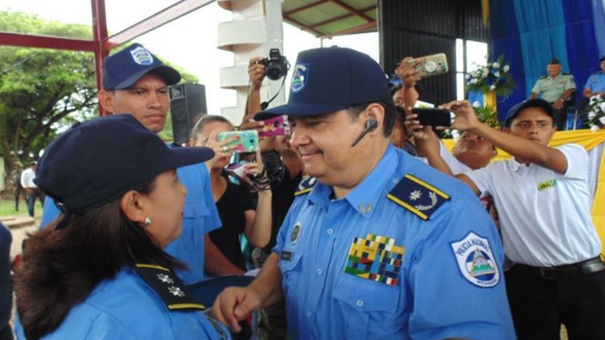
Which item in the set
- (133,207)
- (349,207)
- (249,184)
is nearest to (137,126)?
(133,207)

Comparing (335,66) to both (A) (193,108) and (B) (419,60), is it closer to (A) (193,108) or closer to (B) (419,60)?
(B) (419,60)

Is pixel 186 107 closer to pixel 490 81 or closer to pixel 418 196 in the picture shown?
pixel 418 196

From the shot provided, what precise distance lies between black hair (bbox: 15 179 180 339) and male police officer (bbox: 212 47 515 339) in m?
0.51

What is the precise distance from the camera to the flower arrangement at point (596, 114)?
4664 millimetres

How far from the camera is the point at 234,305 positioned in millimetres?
1523

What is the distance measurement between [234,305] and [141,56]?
1.28 m

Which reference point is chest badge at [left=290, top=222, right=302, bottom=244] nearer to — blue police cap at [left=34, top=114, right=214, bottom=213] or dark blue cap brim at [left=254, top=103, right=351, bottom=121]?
dark blue cap brim at [left=254, top=103, right=351, bottom=121]

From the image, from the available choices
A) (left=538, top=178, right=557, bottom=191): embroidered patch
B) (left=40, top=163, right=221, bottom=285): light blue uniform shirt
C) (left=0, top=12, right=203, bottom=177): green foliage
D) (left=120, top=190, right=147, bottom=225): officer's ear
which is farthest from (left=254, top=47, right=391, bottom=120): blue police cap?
(left=0, top=12, right=203, bottom=177): green foliage

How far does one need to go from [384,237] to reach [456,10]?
14.0 m

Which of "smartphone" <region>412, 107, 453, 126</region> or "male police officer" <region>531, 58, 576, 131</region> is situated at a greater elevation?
"male police officer" <region>531, 58, 576, 131</region>

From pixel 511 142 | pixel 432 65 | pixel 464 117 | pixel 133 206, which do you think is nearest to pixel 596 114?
pixel 432 65

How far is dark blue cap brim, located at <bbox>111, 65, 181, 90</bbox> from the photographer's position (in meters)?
2.18

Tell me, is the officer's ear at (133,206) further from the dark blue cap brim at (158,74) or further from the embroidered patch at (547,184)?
the embroidered patch at (547,184)

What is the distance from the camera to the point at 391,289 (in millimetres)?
1292
